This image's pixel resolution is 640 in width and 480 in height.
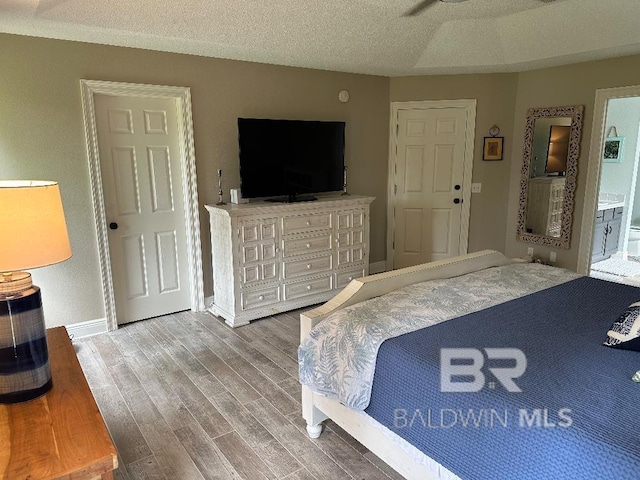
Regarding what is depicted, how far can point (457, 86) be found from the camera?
494 centimetres

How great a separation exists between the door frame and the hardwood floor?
2152 millimetres

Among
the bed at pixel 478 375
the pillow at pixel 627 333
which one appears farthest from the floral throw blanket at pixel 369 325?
the pillow at pixel 627 333

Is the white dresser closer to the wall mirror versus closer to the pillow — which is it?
the wall mirror

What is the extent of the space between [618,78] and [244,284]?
393cm

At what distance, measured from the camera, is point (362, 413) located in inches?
77.2

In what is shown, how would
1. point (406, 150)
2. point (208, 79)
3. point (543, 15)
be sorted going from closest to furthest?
point (543, 15), point (208, 79), point (406, 150)

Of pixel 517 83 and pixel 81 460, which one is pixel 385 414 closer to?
pixel 81 460

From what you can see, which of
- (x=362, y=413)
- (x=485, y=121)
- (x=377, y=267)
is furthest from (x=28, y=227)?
(x=485, y=121)

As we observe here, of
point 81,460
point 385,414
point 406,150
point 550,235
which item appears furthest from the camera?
point 406,150

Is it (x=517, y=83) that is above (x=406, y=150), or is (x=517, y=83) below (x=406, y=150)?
above

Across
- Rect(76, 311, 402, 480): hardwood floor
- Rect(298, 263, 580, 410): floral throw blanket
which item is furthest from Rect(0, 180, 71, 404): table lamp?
Rect(298, 263, 580, 410): floral throw blanket

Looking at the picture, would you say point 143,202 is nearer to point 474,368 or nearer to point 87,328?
point 87,328

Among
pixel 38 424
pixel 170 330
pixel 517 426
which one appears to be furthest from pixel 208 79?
pixel 517 426

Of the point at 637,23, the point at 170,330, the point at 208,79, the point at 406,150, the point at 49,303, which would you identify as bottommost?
the point at 170,330
